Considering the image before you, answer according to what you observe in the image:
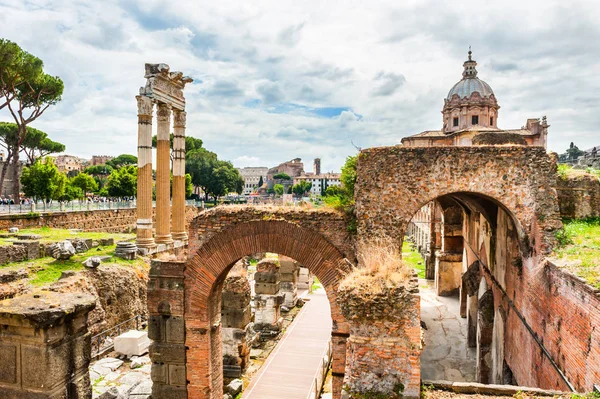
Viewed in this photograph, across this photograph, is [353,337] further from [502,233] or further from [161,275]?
[502,233]

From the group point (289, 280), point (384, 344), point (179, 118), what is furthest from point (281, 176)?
point (384, 344)

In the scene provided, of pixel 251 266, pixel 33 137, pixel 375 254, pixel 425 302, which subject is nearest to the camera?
pixel 375 254

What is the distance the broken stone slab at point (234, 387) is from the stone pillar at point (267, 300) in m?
3.66

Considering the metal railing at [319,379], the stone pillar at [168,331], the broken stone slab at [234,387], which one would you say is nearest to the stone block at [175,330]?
the stone pillar at [168,331]

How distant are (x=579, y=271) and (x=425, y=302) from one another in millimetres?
12448

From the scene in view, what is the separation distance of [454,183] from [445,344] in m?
7.54

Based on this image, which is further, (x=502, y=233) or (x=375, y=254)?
(x=502, y=233)

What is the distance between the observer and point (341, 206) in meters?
7.96

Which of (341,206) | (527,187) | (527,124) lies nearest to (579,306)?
(527,187)

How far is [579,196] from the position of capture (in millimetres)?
8164

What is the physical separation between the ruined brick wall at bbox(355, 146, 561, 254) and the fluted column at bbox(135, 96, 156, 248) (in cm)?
1270

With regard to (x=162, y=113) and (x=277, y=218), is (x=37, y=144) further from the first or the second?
(x=277, y=218)

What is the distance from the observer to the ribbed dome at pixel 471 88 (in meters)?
39.2

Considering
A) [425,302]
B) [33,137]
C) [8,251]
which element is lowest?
[425,302]
